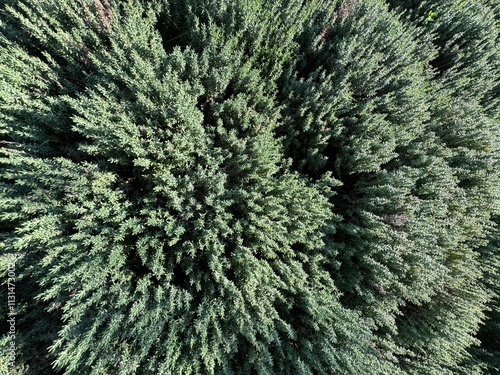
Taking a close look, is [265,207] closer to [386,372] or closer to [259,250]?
[259,250]

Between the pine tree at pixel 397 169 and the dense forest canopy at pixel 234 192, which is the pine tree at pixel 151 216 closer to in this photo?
the dense forest canopy at pixel 234 192

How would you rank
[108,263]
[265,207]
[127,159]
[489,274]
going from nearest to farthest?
[108,263] < [127,159] < [265,207] < [489,274]

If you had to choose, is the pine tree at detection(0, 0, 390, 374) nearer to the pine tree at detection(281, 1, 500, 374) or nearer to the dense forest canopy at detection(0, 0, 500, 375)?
the dense forest canopy at detection(0, 0, 500, 375)

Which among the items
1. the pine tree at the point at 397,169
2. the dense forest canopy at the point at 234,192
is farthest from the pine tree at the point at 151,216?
the pine tree at the point at 397,169

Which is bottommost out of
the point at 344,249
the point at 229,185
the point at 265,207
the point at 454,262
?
the point at 454,262

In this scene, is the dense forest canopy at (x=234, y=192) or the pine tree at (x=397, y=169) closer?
the dense forest canopy at (x=234, y=192)

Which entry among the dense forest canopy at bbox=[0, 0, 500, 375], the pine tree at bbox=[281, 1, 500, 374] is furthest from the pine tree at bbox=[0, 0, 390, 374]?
the pine tree at bbox=[281, 1, 500, 374]

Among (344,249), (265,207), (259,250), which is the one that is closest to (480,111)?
(344,249)

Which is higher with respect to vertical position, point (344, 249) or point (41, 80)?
point (41, 80)
